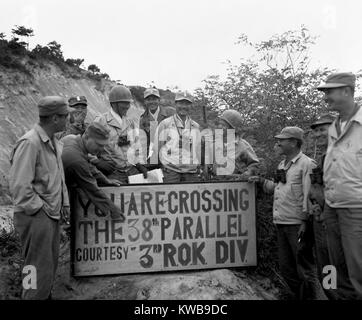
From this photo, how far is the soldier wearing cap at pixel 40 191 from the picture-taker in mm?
4129

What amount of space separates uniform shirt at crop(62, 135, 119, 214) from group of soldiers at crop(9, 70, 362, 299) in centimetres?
1

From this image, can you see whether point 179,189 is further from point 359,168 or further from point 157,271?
point 359,168

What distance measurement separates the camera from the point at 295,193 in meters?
5.23

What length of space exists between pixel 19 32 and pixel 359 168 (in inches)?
935

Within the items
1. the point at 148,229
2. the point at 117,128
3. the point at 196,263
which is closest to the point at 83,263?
the point at 148,229

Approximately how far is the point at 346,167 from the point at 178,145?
2.58m

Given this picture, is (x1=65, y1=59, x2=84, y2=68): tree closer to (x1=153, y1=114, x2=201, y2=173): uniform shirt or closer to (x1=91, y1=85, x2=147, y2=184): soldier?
(x1=153, y1=114, x2=201, y2=173): uniform shirt

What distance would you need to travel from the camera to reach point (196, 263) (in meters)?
5.66

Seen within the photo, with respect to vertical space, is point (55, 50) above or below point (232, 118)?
above

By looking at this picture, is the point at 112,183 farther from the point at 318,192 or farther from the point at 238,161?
the point at 318,192

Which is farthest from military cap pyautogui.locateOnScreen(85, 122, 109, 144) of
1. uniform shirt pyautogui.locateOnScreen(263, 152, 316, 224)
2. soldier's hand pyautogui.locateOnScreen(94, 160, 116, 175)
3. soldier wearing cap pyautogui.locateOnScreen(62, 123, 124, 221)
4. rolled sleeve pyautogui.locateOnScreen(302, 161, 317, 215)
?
rolled sleeve pyautogui.locateOnScreen(302, 161, 317, 215)

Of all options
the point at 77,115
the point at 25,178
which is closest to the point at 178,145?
the point at 77,115

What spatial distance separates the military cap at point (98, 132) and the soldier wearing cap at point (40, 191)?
1.65 feet

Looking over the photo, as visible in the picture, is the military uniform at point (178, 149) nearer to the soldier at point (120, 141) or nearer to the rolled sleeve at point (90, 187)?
the soldier at point (120, 141)
